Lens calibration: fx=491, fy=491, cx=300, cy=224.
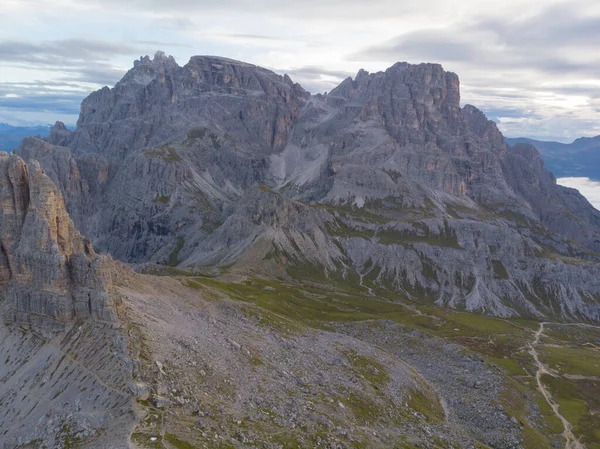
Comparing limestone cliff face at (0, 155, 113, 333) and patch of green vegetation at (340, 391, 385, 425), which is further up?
limestone cliff face at (0, 155, 113, 333)

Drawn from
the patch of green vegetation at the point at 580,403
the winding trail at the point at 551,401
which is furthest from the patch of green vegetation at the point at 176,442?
the patch of green vegetation at the point at 580,403

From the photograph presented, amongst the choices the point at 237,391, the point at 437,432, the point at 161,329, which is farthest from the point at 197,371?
the point at 437,432

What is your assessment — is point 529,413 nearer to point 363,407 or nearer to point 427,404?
point 427,404

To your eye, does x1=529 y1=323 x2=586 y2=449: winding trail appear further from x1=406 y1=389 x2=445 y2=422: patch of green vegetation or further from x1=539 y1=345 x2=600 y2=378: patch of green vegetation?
x1=406 y1=389 x2=445 y2=422: patch of green vegetation

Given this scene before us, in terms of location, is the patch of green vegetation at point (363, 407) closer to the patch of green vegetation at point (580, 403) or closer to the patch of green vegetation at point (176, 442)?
the patch of green vegetation at point (176, 442)

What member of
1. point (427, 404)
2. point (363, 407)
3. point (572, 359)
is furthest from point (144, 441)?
point (572, 359)

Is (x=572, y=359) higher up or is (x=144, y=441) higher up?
(x=144, y=441)

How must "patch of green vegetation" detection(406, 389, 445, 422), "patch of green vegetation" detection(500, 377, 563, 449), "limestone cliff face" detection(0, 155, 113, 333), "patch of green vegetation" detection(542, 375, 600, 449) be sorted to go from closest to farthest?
→ 1. "limestone cliff face" detection(0, 155, 113, 333)
2. "patch of green vegetation" detection(500, 377, 563, 449)
3. "patch of green vegetation" detection(406, 389, 445, 422)
4. "patch of green vegetation" detection(542, 375, 600, 449)

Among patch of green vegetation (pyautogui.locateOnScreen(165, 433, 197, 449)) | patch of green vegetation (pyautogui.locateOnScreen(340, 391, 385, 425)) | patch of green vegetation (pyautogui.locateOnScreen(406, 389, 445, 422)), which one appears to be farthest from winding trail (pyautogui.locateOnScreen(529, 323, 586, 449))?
patch of green vegetation (pyautogui.locateOnScreen(165, 433, 197, 449))

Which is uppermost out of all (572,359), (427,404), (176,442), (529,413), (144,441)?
(144,441)
